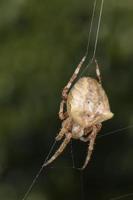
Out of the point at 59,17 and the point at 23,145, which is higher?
the point at 59,17

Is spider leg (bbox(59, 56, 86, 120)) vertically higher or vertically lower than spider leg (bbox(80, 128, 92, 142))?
higher

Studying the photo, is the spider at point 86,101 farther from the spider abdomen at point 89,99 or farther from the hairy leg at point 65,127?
the hairy leg at point 65,127

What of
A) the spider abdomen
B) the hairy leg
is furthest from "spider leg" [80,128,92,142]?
the spider abdomen

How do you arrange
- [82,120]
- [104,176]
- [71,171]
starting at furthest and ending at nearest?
[104,176] → [71,171] → [82,120]

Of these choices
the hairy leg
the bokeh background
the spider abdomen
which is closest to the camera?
the spider abdomen

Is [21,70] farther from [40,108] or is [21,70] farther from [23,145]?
[23,145]

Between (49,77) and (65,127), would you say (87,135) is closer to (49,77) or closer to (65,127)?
(65,127)

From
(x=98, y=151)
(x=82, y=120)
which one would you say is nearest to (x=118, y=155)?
(x=98, y=151)

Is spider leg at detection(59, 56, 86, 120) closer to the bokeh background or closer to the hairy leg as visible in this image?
the hairy leg

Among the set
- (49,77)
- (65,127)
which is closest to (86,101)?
(65,127)
